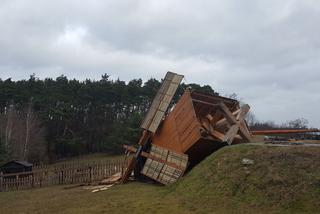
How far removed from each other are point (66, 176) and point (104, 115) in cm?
4079

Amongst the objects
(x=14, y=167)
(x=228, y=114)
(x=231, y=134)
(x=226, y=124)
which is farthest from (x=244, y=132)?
(x=14, y=167)

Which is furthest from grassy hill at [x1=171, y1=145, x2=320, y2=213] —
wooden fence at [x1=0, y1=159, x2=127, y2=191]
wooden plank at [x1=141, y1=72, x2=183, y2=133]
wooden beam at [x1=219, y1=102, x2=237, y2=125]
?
wooden fence at [x1=0, y1=159, x2=127, y2=191]

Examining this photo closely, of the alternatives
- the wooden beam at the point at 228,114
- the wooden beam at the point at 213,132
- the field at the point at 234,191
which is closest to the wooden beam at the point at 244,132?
the wooden beam at the point at 228,114

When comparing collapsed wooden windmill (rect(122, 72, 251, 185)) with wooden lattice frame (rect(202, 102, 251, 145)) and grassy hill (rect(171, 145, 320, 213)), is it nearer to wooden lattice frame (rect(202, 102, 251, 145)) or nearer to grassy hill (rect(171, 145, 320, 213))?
wooden lattice frame (rect(202, 102, 251, 145))

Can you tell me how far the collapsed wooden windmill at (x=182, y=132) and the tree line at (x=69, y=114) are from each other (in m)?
30.1

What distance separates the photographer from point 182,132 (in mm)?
16406

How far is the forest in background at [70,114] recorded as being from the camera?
52.4 m

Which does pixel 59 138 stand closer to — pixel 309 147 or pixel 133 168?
pixel 133 168

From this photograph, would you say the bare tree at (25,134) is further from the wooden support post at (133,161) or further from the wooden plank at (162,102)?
the wooden plank at (162,102)

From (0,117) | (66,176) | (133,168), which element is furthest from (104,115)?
(133,168)

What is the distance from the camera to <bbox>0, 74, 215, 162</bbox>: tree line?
5244cm

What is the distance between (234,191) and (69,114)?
4871 centimetres

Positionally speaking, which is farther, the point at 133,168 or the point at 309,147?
the point at 133,168

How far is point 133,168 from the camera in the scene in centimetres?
1881
